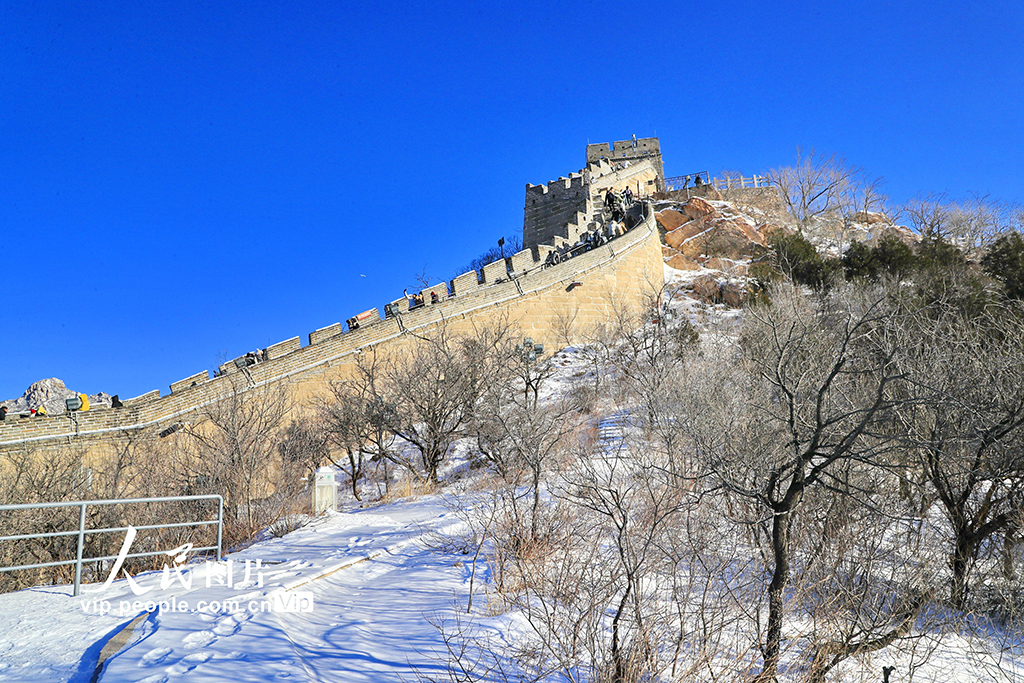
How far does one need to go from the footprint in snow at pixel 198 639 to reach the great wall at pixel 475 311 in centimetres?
1110

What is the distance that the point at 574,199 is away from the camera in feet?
125

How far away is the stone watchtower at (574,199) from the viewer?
35500mm

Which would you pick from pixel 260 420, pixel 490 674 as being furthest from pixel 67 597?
pixel 260 420

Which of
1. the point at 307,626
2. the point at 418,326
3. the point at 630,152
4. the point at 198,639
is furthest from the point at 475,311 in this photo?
the point at 630,152

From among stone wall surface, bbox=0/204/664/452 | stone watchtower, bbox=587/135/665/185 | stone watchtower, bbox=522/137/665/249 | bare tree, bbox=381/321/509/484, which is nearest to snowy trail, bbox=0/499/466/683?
bare tree, bbox=381/321/509/484

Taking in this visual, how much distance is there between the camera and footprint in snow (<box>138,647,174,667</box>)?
14.3 feet

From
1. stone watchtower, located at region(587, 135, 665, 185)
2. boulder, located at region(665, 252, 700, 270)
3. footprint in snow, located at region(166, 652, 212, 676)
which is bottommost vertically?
footprint in snow, located at region(166, 652, 212, 676)

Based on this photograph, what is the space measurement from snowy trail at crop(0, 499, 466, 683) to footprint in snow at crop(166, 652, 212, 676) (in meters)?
0.01

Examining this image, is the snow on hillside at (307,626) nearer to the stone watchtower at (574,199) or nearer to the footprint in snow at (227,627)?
the footprint in snow at (227,627)

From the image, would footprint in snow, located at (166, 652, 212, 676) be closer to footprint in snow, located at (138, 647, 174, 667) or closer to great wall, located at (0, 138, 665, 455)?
footprint in snow, located at (138, 647, 174, 667)

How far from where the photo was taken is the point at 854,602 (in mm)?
6645

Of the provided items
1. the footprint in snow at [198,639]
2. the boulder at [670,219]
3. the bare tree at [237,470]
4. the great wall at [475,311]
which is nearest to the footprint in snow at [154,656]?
the footprint in snow at [198,639]

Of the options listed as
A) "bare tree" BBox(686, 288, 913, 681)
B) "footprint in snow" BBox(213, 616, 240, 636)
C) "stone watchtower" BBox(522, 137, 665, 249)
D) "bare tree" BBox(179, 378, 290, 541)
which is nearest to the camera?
"bare tree" BBox(686, 288, 913, 681)

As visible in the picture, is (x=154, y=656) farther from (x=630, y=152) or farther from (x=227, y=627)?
(x=630, y=152)
